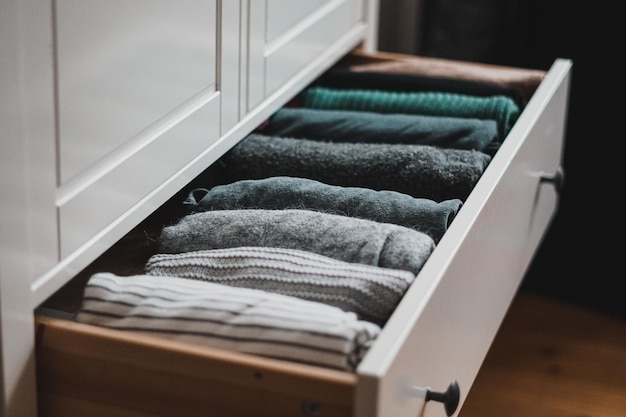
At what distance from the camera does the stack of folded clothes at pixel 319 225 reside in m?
0.84

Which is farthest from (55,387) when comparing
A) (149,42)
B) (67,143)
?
(149,42)

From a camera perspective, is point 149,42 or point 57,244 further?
point 149,42

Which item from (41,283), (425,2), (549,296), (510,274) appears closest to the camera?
(41,283)

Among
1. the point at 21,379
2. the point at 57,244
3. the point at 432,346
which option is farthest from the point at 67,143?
the point at 432,346

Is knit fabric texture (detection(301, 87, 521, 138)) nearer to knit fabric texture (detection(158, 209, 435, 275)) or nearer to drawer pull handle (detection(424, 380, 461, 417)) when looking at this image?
knit fabric texture (detection(158, 209, 435, 275))

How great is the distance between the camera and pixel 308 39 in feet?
4.55

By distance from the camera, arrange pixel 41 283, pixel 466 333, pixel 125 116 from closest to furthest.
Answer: pixel 41 283 < pixel 125 116 < pixel 466 333


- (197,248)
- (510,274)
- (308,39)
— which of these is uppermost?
(308,39)

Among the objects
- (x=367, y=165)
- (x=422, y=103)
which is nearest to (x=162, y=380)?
(x=367, y=165)

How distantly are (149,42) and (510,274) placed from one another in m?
0.58

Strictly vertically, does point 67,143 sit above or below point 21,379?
above

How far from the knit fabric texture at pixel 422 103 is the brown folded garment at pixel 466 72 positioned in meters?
0.08

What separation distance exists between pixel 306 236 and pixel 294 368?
0.24 metres

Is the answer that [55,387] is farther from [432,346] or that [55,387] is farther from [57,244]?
[432,346]
